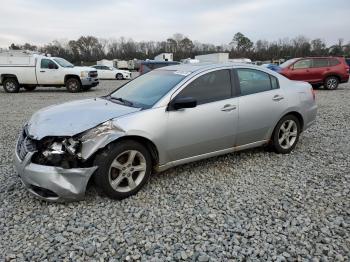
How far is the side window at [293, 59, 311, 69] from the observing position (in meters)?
14.8

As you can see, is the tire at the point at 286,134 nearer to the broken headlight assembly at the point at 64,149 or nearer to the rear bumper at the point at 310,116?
the rear bumper at the point at 310,116

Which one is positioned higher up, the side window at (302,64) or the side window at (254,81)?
the side window at (302,64)

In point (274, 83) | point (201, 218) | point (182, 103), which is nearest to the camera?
point (201, 218)

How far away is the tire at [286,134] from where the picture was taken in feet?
15.9

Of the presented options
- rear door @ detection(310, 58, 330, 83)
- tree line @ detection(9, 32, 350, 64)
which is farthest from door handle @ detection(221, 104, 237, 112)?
tree line @ detection(9, 32, 350, 64)

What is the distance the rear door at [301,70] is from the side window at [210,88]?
11.7 metres

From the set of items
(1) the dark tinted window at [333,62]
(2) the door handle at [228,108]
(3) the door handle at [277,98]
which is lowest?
(2) the door handle at [228,108]

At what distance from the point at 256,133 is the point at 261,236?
2.00 metres

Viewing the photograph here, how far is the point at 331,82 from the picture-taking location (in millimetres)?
15234

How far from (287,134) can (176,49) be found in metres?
79.4

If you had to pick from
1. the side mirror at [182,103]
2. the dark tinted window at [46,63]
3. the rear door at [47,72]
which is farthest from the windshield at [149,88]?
the dark tinted window at [46,63]

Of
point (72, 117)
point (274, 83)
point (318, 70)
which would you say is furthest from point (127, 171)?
point (318, 70)

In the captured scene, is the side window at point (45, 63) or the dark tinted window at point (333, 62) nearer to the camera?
the dark tinted window at point (333, 62)

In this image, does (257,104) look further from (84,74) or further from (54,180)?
(84,74)
